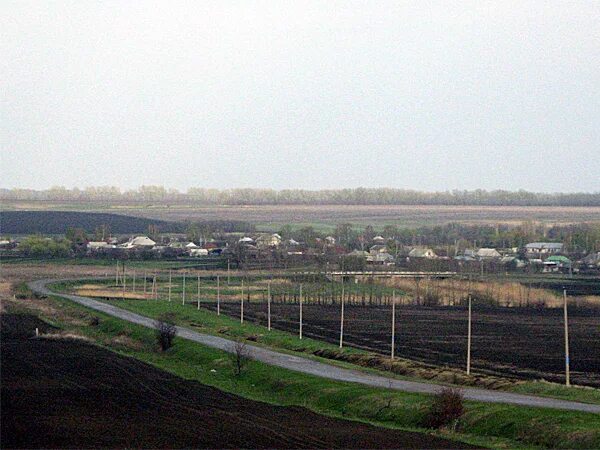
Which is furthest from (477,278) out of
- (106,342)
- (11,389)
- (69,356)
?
(11,389)

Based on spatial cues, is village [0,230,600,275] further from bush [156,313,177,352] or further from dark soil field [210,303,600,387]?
bush [156,313,177,352]

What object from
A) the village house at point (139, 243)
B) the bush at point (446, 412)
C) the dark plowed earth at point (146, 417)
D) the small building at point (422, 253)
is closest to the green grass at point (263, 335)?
the bush at point (446, 412)

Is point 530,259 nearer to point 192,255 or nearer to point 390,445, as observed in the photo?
point 192,255

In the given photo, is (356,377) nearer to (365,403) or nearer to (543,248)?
(365,403)

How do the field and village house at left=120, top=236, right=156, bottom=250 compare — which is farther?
village house at left=120, top=236, right=156, bottom=250

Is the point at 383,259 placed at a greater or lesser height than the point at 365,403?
lesser

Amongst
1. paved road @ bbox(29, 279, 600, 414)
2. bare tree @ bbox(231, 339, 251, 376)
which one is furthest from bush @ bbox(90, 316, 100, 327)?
bare tree @ bbox(231, 339, 251, 376)

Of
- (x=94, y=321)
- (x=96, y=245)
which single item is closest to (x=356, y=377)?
(x=94, y=321)

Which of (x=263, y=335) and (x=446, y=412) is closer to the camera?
(x=446, y=412)
